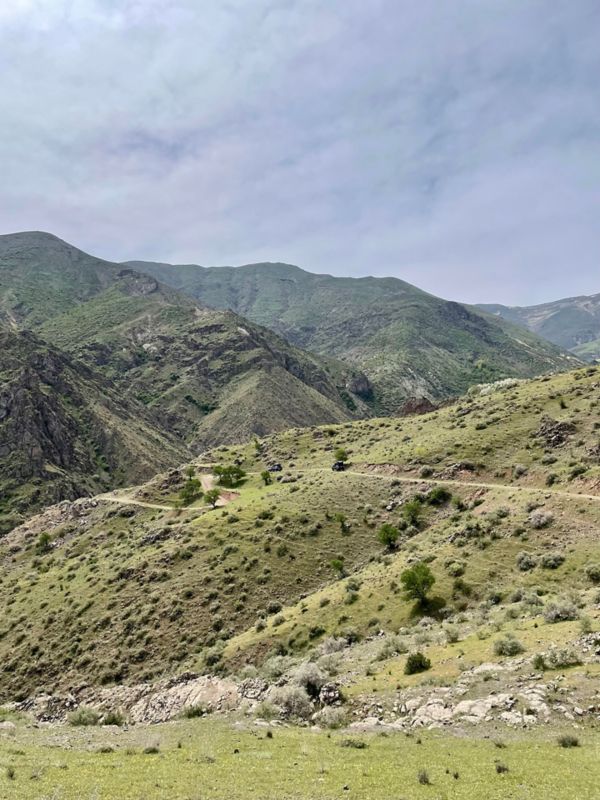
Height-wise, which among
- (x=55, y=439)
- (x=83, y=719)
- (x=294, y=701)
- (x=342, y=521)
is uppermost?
(x=55, y=439)

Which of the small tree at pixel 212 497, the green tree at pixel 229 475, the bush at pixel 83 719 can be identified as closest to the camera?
the bush at pixel 83 719

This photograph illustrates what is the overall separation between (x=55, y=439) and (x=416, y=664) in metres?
159

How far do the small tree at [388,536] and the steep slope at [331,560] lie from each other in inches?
36.8

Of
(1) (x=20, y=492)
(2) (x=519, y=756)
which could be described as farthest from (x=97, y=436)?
(2) (x=519, y=756)

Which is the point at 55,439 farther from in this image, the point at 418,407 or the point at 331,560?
the point at 331,560

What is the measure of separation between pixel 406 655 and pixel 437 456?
46.7 metres

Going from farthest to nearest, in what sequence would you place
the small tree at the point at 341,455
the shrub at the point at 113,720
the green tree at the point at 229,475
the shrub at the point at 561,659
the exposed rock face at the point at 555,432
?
the green tree at the point at 229,475 → the small tree at the point at 341,455 → the exposed rock face at the point at 555,432 → the shrub at the point at 113,720 → the shrub at the point at 561,659

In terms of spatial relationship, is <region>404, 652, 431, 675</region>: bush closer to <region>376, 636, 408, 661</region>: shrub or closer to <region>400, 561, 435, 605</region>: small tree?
<region>376, 636, 408, 661</region>: shrub

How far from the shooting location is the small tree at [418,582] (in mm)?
41750

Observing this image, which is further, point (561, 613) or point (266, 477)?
point (266, 477)

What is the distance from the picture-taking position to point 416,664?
28.7 meters

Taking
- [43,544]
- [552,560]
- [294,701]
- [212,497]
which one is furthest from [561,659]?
[43,544]

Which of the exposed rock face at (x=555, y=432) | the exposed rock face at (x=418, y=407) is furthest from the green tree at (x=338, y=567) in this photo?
the exposed rock face at (x=418, y=407)

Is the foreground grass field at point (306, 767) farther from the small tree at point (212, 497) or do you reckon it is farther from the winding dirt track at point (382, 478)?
the small tree at point (212, 497)
